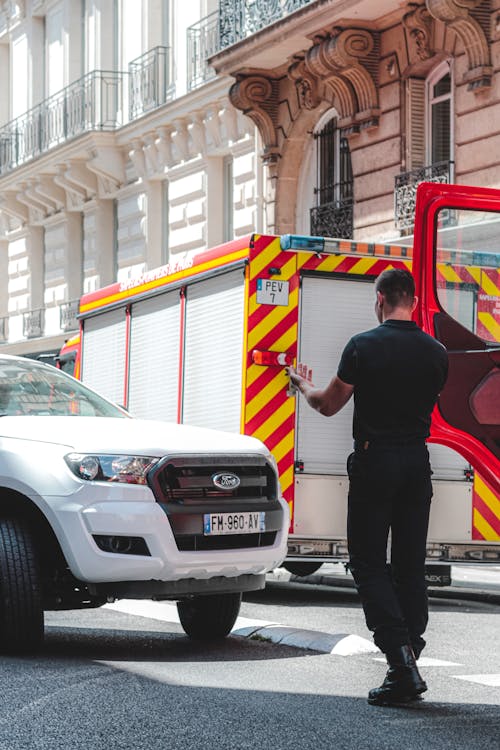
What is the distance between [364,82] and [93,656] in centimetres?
1480

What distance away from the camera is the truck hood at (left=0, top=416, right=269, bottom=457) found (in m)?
7.49

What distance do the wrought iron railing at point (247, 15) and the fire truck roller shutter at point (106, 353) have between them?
8.53 metres

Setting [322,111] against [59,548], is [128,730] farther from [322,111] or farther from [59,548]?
[322,111]

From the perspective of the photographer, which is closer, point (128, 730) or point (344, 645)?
point (128, 730)

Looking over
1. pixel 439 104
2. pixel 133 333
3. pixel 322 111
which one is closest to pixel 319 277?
pixel 133 333

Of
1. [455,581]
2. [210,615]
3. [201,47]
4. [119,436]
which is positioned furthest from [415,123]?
[119,436]

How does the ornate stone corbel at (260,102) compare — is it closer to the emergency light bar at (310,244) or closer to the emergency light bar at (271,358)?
the emergency light bar at (310,244)

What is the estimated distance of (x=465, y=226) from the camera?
8.48 m

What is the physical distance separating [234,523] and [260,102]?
16528 millimetres

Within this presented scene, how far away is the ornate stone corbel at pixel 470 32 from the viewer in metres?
18.7

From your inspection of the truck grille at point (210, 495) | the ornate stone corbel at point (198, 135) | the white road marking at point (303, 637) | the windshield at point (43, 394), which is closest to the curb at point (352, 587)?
the white road marking at point (303, 637)

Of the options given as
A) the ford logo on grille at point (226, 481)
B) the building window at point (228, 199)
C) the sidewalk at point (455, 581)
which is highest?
the building window at point (228, 199)

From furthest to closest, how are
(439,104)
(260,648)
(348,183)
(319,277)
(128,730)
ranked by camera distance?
(348,183)
(439,104)
(319,277)
(260,648)
(128,730)

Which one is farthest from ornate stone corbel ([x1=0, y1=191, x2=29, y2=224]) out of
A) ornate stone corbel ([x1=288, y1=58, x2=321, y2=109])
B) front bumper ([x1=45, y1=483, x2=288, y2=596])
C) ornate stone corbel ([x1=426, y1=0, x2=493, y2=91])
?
front bumper ([x1=45, y1=483, x2=288, y2=596])
